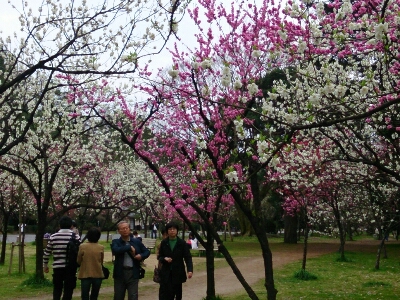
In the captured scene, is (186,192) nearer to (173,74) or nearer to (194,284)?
(173,74)

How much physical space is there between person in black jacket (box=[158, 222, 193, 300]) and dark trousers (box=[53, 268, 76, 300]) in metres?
1.43

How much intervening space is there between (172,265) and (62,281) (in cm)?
177

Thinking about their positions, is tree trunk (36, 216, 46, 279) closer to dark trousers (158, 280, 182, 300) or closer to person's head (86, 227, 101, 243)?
person's head (86, 227, 101, 243)

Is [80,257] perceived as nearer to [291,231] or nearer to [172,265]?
[172,265]

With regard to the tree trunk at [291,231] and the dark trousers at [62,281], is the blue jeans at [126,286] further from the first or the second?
the tree trunk at [291,231]

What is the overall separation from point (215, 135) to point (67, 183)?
8817 millimetres

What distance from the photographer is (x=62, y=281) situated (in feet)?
25.8

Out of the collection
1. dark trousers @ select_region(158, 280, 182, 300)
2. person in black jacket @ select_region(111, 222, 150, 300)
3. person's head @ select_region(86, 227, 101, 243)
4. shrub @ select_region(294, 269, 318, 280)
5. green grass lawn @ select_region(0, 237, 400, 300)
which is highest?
person's head @ select_region(86, 227, 101, 243)

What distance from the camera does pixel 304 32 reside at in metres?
7.09

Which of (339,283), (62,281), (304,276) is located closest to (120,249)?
(62,281)

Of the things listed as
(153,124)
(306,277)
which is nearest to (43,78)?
(153,124)

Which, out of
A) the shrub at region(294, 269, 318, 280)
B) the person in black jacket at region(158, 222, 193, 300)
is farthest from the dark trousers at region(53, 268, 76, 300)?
the shrub at region(294, 269, 318, 280)

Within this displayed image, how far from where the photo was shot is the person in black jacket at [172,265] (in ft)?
24.3

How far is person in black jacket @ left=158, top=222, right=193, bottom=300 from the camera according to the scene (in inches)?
292
